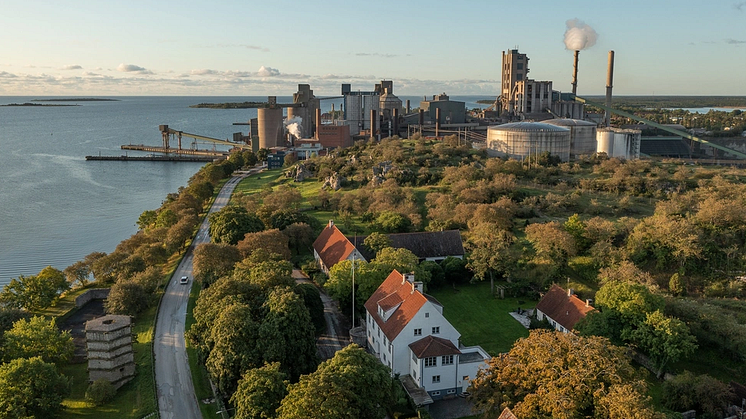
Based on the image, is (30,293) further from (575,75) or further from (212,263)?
(575,75)

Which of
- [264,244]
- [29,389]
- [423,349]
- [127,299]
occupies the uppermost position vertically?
[264,244]

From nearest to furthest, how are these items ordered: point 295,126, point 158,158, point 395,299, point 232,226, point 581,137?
1. point 395,299
2. point 232,226
3. point 581,137
4. point 158,158
5. point 295,126

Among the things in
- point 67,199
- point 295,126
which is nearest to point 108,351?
point 67,199

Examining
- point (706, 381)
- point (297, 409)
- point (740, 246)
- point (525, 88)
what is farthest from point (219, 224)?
point (525, 88)

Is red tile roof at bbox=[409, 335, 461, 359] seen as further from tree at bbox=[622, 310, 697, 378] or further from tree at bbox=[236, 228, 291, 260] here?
tree at bbox=[236, 228, 291, 260]

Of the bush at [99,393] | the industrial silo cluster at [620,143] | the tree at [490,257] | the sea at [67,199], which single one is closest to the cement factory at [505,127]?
the industrial silo cluster at [620,143]

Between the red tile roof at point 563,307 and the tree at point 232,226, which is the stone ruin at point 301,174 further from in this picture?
the red tile roof at point 563,307

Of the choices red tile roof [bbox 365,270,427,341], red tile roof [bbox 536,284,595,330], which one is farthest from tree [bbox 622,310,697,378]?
red tile roof [bbox 365,270,427,341]
